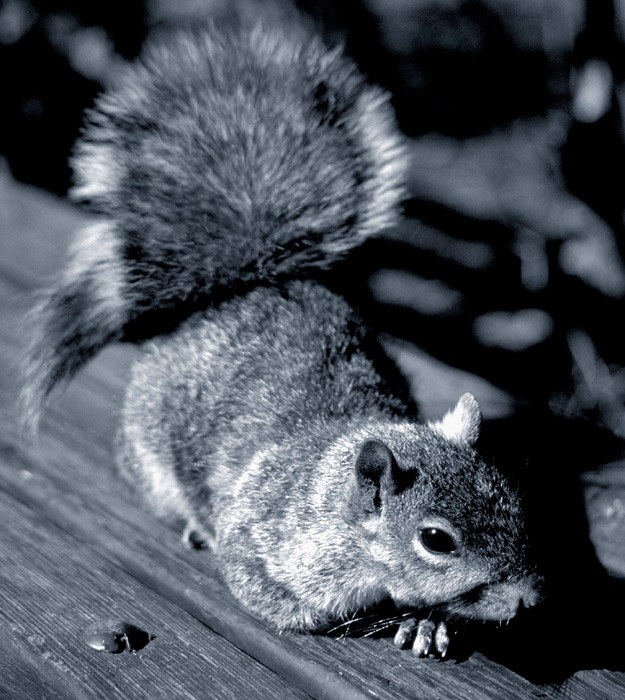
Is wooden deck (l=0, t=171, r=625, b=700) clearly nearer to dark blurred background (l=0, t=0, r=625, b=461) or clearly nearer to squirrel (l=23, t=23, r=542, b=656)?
squirrel (l=23, t=23, r=542, b=656)

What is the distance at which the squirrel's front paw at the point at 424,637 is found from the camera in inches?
70.3

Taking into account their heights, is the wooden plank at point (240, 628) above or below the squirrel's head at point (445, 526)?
below

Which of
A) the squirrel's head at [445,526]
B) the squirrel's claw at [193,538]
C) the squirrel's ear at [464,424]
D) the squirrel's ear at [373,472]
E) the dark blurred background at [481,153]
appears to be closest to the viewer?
the squirrel's head at [445,526]

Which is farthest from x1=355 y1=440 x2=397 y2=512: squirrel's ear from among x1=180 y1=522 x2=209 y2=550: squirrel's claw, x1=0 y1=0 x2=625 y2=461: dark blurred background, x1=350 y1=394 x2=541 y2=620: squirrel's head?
x1=0 y1=0 x2=625 y2=461: dark blurred background

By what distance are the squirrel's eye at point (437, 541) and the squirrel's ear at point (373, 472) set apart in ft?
0.43

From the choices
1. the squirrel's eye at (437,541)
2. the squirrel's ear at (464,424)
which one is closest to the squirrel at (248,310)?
the squirrel's ear at (464,424)

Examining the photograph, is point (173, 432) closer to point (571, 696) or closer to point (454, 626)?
point (454, 626)

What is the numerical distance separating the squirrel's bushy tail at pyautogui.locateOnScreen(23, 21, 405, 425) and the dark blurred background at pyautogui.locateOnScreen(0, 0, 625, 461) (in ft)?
1.01

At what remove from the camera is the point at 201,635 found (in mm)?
1797

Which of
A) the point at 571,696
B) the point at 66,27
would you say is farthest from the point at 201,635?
the point at 66,27

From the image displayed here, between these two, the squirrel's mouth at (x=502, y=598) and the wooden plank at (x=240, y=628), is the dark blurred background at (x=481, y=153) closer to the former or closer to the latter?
the squirrel's mouth at (x=502, y=598)

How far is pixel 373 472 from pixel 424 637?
13.7 inches

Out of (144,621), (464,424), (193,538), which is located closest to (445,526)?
(464,424)

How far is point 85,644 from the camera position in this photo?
67.3 inches
